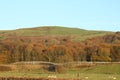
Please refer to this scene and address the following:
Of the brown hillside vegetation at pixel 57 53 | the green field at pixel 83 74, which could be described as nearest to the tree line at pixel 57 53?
the brown hillside vegetation at pixel 57 53

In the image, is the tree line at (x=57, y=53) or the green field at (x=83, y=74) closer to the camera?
the green field at (x=83, y=74)

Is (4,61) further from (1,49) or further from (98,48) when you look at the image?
(98,48)

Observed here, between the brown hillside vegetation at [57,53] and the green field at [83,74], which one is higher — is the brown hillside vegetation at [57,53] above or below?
below

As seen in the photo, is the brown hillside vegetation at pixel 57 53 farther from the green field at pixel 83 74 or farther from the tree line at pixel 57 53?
the green field at pixel 83 74

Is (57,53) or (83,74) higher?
(83,74)

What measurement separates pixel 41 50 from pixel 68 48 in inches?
366

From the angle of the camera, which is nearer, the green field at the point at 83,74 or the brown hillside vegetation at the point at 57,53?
the green field at the point at 83,74

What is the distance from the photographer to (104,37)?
18350cm

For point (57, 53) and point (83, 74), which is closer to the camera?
point (83, 74)

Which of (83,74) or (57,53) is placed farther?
(57,53)

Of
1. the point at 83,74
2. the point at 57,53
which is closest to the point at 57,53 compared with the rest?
the point at 57,53

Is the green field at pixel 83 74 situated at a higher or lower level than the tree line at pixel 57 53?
higher

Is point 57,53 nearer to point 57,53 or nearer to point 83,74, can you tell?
point 57,53

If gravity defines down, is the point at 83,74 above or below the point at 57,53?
above
